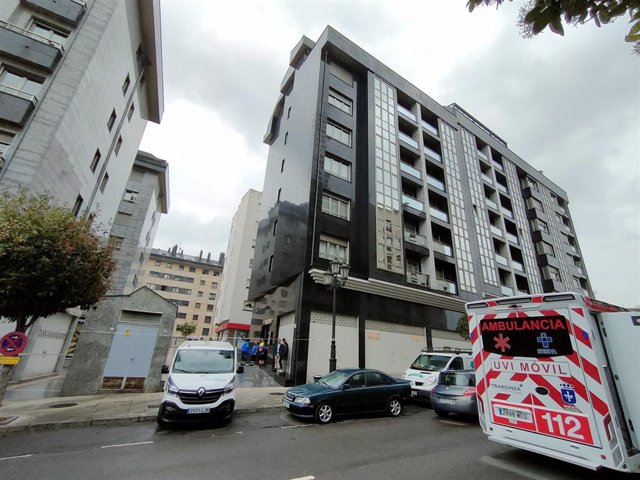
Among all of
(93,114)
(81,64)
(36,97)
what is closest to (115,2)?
(81,64)

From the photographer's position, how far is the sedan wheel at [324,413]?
27.4 feet

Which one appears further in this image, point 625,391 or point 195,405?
point 195,405

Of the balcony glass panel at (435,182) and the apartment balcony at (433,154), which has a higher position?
the apartment balcony at (433,154)

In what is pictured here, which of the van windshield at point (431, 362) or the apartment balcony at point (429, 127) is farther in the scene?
the apartment balcony at point (429, 127)

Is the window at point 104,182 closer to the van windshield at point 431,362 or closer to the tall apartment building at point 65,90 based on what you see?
the tall apartment building at point 65,90

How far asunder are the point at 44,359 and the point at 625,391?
A: 22767 millimetres

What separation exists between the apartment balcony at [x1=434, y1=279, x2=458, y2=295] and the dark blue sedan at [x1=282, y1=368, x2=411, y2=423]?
13212 mm

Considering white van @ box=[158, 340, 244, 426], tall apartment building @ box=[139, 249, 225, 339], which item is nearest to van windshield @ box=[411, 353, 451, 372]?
white van @ box=[158, 340, 244, 426]

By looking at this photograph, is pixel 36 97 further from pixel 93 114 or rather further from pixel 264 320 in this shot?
pixel 264 320

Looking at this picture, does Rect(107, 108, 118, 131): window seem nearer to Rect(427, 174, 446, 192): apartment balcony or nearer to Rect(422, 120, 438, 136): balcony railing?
Rect(427, 174, 446, 192): apartment balcony

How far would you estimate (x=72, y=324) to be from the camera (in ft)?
60.5

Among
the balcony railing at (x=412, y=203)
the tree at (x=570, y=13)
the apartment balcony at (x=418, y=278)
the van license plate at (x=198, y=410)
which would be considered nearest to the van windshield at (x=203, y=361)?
the van license plate at (x=198, y=410)

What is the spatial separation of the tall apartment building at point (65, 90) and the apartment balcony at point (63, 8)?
0.04m

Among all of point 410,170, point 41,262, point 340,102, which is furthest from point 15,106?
point 410,170
